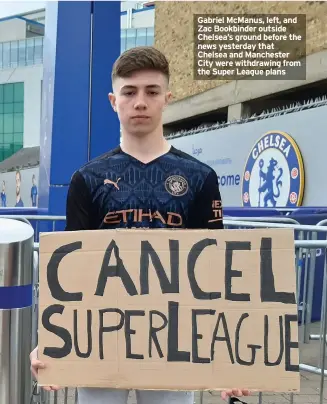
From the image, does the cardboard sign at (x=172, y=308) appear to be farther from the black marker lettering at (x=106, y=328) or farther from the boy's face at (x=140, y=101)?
the boy's face at (x=140, y=101)

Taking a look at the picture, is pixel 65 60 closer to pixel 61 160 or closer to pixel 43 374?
pixel 61 160

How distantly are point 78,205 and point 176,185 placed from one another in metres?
0.37

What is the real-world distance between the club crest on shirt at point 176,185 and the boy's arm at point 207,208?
0.07 meters

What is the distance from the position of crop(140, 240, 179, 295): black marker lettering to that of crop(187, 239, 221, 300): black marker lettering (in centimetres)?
5

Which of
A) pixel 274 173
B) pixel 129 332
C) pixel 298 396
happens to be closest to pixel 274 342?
pixel 129 332

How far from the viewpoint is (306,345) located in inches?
211

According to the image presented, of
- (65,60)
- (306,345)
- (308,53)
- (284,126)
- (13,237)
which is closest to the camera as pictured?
(13,237)

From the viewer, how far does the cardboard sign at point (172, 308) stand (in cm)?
184

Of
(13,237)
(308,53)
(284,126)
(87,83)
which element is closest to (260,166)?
(284,126)

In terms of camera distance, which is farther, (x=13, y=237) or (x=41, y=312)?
(x=13, y=237)

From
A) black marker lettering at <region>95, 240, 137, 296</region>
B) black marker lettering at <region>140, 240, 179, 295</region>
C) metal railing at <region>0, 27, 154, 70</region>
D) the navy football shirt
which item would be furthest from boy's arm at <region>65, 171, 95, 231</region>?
metal railing at <region>0, 27, 154, 70</region>

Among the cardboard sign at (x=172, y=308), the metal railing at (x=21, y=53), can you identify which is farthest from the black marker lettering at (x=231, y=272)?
the metal railing at (x=21, y=53)

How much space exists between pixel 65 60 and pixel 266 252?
474cm

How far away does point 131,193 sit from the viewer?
6.22 feet
